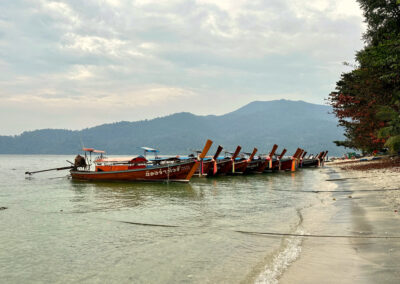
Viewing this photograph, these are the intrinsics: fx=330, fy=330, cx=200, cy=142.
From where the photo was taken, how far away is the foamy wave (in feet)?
19.1

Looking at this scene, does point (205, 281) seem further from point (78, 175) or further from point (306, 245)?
point (78, 175)

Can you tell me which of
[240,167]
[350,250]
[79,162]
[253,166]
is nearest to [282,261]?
[350,250]

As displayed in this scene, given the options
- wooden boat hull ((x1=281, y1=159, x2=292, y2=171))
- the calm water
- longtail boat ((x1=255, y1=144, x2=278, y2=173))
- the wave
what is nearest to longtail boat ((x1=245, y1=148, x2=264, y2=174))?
longtail boat ((x1=255, y1=144, x2=278, y2=173))

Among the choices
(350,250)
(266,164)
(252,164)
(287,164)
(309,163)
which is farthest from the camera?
(309,163)

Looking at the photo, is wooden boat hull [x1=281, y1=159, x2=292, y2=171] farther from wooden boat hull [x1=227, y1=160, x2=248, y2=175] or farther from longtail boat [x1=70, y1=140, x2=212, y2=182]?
longtail boat [x1=70, y1=140, x2=212, y2=182]

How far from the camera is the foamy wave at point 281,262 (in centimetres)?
582

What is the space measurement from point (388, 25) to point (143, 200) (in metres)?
22.7

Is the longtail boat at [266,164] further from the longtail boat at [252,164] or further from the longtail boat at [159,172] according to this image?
the longtail boat at [159,172]

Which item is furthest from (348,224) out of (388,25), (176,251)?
(388,25)

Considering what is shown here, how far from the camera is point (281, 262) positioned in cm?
670

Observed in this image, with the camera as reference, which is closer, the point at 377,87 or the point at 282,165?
the point at 377,87

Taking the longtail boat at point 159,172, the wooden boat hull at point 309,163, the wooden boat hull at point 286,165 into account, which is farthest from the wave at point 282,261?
the wooden boat hull at point 309,163

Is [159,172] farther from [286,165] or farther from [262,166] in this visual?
[286,165]

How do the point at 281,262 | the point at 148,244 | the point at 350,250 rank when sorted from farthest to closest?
1. the point at 148,244
2. the point at 350,250
3. the point at 281,262
